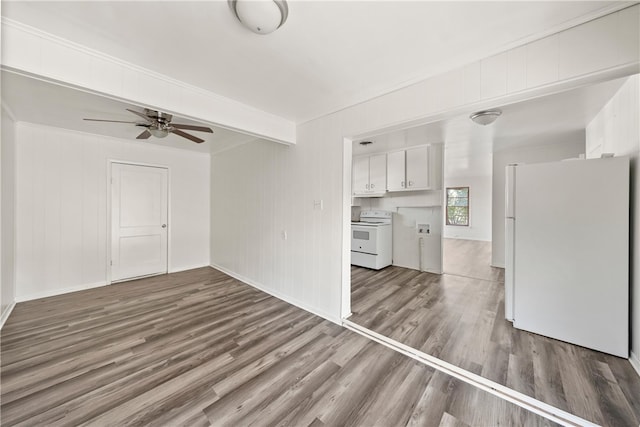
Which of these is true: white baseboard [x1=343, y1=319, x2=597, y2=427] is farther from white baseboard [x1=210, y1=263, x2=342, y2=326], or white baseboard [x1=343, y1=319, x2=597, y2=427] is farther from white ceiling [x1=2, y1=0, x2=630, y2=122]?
white ceiling [x1=2, y1=0, x2=630, y2=122]

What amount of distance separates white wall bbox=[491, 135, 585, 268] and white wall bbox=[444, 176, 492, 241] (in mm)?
4108

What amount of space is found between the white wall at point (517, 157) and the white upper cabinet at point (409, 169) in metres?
1.72

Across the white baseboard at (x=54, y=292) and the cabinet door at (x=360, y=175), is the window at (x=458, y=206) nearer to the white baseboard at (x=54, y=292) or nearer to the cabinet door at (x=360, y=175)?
the cabinet door at (x=360, y=175)

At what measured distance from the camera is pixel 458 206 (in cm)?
927

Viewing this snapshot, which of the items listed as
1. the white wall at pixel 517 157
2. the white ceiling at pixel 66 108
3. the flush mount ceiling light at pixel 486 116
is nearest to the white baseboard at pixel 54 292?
the white ceiling at pixel 66 108

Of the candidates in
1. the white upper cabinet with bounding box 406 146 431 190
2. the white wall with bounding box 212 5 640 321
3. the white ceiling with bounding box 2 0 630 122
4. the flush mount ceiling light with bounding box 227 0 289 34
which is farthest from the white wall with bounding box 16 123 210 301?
the white upper cabinet with bounding box 406 146 431 190

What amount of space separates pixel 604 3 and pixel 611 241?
1.90 metres

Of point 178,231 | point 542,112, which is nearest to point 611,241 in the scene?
point 542,112

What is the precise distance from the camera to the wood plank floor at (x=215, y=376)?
151 centimetres

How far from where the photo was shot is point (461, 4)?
1.36m

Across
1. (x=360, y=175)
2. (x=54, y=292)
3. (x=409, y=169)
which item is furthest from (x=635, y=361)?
(x=54, y=292)

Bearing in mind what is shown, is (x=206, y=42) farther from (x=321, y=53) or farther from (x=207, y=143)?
(x=207, y=143)

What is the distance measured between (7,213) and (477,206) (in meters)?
11.3

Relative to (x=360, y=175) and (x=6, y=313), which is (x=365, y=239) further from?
(x=6, y=313)
